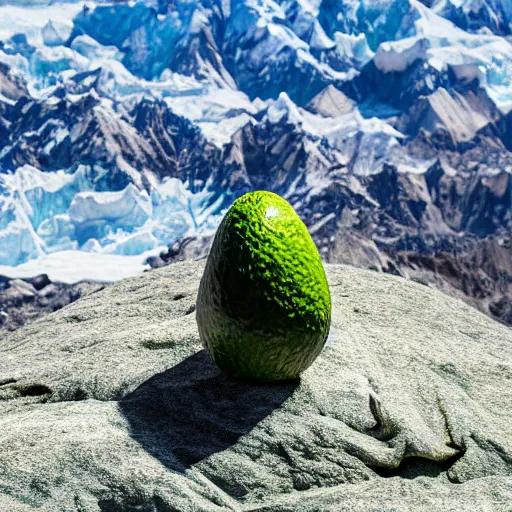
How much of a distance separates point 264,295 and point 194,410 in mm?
1355

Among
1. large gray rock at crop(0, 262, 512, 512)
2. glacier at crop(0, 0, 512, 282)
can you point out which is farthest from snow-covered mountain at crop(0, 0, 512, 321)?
large gray rock at crop(0, 262, 512, 512)

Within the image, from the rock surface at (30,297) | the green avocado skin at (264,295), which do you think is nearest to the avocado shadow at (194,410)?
the green avocado skin at (264,295)

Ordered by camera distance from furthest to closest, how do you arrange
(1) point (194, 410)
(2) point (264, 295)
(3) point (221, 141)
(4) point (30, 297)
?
(3) point (221, 141)
(4) point (30, 297)
(1) point (194, 410)
(2) point (264, 295)

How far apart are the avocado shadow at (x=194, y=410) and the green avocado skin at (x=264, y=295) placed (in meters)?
0.21

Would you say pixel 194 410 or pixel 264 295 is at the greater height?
pixel 264 295

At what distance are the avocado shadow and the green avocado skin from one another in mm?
206

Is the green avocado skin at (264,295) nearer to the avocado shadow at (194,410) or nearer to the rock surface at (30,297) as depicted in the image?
the avocado shadow at (194,410)

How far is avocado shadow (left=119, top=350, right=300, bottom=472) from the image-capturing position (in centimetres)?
694

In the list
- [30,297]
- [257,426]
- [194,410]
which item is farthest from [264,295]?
[30,297]

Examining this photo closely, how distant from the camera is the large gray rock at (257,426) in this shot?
642cm

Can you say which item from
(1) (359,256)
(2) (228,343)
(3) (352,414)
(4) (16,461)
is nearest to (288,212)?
(2) (228,343)

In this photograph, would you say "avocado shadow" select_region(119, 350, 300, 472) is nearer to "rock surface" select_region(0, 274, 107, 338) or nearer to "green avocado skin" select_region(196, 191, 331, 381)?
"green avocado skin" select_region(196, 191, 331, 381)

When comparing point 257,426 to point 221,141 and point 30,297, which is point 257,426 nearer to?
point 30,297

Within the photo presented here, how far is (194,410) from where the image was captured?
740 centimetres
